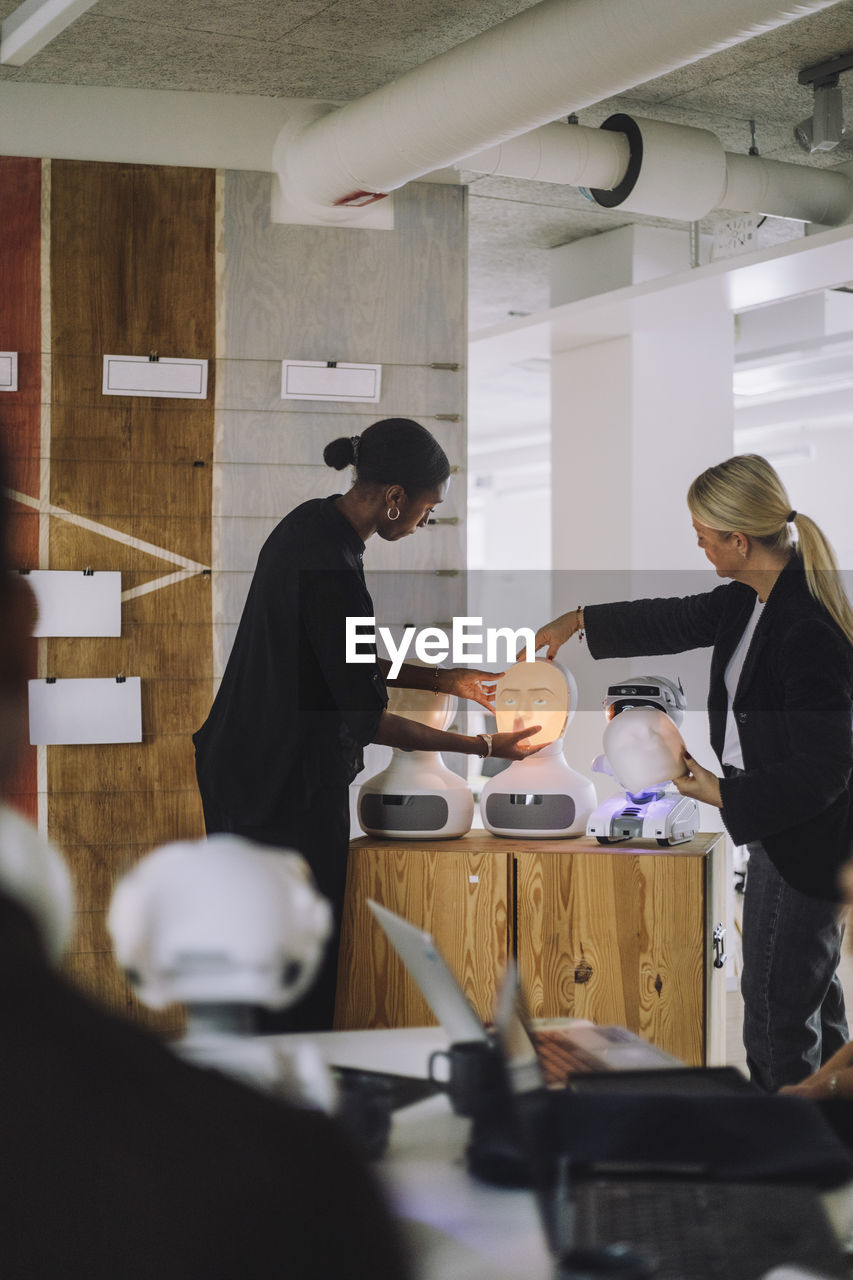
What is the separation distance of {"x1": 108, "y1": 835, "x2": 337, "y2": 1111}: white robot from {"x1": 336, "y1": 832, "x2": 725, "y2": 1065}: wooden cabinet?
212 cm

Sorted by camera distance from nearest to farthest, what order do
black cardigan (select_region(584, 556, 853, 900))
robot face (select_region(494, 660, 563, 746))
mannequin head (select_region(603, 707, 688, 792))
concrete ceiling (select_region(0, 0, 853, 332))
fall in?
black cardigan (select_region(584, 556, 853, 900)) < mannequin head (select_region(603, 707, 688, 792)) < robot face (select_region(494, 660, 563, 746)) < concrete ceiling (select_region(0, 0, 853, 332))

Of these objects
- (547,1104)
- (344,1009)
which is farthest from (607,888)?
(547,1104)

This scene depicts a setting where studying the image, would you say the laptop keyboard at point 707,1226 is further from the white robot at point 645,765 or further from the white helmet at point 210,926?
the white robot at point 645,765

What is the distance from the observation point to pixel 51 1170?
0.43 meters

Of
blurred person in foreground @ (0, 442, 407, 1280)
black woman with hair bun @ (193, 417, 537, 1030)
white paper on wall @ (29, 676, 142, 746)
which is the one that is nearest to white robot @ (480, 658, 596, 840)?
black woman with hair bun @ (193, 417, 537, 1030)

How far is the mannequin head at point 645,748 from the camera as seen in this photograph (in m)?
2.95

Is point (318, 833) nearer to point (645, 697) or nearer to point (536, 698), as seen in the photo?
point (536, 698)

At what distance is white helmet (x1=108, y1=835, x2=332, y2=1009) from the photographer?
0.87 m

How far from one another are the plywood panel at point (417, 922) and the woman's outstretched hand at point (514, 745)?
28 centimetres

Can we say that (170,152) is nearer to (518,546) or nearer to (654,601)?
(654,601)

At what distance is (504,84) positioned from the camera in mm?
3061

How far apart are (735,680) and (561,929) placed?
0.78 m

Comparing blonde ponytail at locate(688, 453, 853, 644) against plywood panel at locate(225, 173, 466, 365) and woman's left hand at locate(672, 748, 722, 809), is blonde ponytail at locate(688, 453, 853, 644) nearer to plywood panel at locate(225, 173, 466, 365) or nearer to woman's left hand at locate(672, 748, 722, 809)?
woman's left hand at locate(672, 748, 722, 809)

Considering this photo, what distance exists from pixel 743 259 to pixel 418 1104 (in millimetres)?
3741
